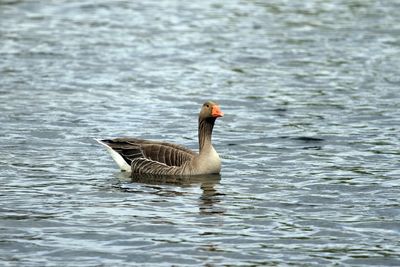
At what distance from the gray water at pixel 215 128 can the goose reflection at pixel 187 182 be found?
0.07 metres

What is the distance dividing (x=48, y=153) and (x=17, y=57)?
36.8 feet

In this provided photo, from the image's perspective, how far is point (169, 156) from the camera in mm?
20750

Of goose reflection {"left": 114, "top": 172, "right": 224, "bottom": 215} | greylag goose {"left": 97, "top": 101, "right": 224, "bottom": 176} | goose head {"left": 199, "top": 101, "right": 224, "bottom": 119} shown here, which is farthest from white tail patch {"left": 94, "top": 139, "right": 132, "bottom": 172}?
goose head {"left": 199, "top": 101, "right": 224, "bottom": 119}

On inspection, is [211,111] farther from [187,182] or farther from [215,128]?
[215,128]

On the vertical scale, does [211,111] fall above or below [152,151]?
above

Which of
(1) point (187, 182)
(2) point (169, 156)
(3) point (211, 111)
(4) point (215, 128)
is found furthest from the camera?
(4) point (215, 128)

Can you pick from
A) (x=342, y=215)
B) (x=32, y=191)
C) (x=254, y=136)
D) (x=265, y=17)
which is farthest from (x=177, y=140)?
(x=265, y=17)

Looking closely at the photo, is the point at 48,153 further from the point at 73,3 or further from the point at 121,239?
the point at 73,3

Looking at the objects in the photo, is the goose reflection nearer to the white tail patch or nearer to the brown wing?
the white tail patch

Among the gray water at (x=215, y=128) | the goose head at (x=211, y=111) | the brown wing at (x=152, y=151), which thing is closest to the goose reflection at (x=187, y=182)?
the gray water at (x=215, y=128)

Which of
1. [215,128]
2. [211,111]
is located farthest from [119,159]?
[215,128]

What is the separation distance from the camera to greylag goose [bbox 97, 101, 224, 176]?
808 inches

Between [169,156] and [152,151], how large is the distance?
1.07 feet

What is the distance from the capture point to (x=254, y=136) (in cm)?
2411
